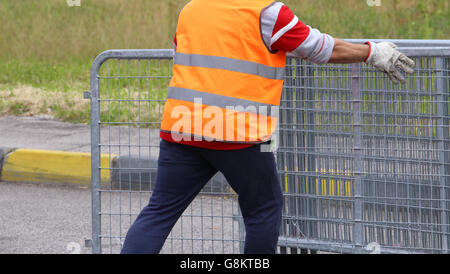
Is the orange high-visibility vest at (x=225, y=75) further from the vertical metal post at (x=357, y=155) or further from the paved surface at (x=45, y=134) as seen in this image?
the paved surface at (x=45, y=134)

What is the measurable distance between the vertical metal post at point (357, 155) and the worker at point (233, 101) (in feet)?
1.40

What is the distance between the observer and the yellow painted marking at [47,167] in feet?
22.8

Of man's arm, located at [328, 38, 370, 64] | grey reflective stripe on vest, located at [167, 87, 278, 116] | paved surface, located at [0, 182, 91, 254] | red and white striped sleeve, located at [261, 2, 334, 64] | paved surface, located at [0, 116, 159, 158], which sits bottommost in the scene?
paved surface, located at [0, 182, 91, 254]

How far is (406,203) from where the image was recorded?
3.91m

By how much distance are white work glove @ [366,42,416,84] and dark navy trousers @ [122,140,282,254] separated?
2.09 ft

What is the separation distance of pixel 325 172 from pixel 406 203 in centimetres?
44

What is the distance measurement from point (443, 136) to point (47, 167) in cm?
429

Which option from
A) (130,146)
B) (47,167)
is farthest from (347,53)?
(47,167)

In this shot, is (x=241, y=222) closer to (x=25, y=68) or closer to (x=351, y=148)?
(x=351, y=148)

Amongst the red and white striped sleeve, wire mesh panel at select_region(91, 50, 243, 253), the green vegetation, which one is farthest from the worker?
the green vegetation

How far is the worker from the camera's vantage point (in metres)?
3.15

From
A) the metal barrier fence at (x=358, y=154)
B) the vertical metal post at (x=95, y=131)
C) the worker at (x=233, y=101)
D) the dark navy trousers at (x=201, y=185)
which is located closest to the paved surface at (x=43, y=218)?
the vertical metal post at (x=95, y=131)

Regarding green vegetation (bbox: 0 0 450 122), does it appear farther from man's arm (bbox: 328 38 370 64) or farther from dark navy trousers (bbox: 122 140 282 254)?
man's arm (bbox: 328 38 370 64)

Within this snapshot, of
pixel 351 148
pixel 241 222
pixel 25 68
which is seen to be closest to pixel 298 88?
pixel 351 148
